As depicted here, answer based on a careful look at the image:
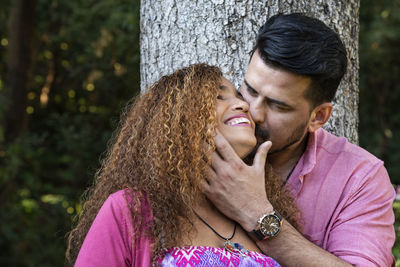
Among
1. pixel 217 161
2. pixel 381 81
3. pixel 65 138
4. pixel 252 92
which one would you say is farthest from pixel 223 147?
pixel 381 81

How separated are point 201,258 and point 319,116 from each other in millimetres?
1149

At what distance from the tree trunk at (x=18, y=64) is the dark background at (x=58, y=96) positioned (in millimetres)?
12

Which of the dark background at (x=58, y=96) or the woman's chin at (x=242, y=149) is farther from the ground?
the woman's chin at (x=242, y=149)

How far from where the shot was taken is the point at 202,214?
217 cm

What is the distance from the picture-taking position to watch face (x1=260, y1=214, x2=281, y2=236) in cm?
218

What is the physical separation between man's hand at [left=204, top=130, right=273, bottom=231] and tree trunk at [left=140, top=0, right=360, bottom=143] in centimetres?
82

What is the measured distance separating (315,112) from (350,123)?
21.0 inches

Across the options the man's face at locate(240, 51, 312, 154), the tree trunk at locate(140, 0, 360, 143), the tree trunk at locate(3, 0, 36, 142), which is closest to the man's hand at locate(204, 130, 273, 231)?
the man's face at locate(240, 51, 312, 154)

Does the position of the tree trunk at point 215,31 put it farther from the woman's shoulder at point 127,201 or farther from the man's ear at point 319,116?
the woman's shoulder at point 127,201

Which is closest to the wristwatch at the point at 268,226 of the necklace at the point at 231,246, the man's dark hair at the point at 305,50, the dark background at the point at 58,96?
the necklace at the point at 231,246

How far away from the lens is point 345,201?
246 cm

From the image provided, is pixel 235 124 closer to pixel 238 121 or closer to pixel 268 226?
pixel 238 121

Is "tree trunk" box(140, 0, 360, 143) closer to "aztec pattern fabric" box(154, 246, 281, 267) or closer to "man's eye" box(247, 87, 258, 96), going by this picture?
"man's eye" box(247, 87, 258, 96)

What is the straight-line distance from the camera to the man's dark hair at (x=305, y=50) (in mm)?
2529
